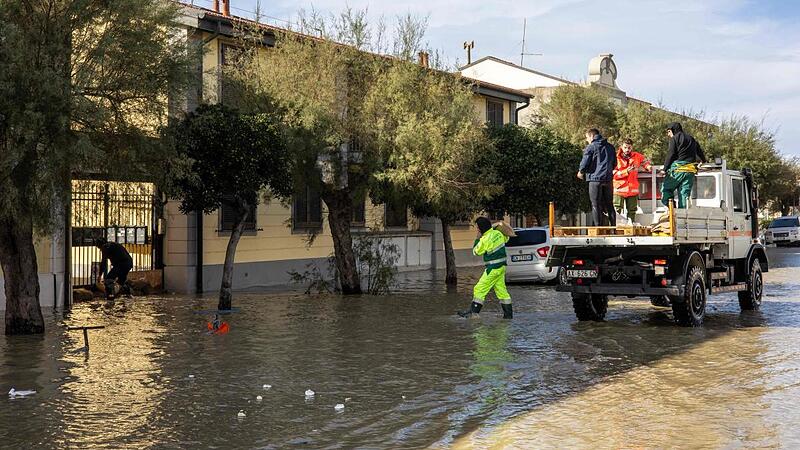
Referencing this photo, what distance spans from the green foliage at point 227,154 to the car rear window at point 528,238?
26.7ft

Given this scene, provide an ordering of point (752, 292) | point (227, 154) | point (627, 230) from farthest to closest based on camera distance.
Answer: point (752, 292)
point (227, 154)
point (627, 230)

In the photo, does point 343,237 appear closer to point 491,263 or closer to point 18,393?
point 491,263

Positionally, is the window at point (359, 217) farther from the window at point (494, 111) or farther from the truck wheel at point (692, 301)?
the truck wheel at point (692, 301)

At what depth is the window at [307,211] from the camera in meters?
24.9

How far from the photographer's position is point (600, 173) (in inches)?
552

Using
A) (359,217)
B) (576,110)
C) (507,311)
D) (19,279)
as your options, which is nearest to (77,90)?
(19,279)

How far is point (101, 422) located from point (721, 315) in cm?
1130

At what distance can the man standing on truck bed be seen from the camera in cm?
1403

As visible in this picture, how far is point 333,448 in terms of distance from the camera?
21.4ft

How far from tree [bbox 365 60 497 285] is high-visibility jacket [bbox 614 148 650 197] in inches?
177

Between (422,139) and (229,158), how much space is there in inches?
175

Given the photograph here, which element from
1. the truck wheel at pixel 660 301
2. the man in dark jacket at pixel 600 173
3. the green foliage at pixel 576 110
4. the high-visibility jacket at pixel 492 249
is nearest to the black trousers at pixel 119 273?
the high-visibility jacket at pixel 492 249

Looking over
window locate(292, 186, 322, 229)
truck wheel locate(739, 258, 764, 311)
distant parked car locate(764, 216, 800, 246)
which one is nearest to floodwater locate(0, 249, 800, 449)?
truck wheel locate(739, 258, 764, 311)

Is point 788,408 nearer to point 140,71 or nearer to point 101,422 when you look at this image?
point 101,422
